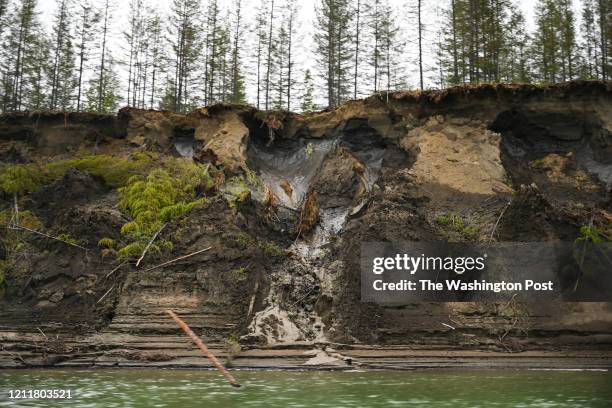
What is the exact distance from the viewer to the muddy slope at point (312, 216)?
13383 millimetres

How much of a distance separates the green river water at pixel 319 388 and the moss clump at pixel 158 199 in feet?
16.3

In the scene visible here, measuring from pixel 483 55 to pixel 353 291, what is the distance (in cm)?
2077

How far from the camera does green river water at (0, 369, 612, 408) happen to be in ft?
26.0

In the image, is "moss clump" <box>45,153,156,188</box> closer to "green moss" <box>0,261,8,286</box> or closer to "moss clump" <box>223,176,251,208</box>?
"moss clump" <box>223,176,251,208</box>

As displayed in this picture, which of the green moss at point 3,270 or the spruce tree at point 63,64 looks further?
the spruce tree at point 63,64

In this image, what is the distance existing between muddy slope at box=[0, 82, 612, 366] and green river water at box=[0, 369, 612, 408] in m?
1.54


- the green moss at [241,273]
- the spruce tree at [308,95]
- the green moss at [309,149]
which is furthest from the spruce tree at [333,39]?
the green moss at [241,273]

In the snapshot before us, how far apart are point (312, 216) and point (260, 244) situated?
2797mm

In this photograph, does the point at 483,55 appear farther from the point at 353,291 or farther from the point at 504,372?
the point at 504,372

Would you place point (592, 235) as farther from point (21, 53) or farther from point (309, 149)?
point (21, 53)

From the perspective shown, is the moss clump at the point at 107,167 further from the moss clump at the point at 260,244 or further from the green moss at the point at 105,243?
the moss clump at the point at 260,244

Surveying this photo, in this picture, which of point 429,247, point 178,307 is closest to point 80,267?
point 178,307

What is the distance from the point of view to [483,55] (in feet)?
97.9

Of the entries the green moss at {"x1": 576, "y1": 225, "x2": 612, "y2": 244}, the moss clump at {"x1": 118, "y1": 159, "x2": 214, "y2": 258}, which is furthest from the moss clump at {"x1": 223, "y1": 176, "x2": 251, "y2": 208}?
the green moss at {"x1": 576, "y1": 225, "x2": 612, "y2": 244}
